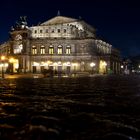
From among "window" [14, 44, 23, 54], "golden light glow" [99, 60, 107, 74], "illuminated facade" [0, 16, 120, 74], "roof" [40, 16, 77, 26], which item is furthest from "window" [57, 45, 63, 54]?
"golden light glow" [99, 60, 107, 74]

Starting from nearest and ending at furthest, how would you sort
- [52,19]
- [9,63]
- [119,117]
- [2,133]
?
1. [2,133]
2. [119,117]
3. [9,63]
4. [52,19]

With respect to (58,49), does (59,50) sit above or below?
below

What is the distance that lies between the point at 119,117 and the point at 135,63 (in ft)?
603

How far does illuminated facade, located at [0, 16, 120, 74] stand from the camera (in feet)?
362

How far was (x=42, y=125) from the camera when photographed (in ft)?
23.2

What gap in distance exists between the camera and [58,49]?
113 metres

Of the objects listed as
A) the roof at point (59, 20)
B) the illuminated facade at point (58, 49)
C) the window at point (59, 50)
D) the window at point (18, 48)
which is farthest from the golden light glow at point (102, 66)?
the window at point (18, 48)

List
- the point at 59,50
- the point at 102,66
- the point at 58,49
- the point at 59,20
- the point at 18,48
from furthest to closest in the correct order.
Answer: the point at 59,20
the point at 18,48
the point at 59,50
the point at 58,49
the point at 102,66

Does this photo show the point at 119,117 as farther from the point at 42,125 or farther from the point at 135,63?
the point at 135,63

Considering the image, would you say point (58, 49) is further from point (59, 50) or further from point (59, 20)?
point (59, 20)

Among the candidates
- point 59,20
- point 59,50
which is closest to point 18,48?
point 59,50

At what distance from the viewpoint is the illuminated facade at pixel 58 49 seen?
110438mm

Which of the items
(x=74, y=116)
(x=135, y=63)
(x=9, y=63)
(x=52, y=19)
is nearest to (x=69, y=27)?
(x=52, y=19)

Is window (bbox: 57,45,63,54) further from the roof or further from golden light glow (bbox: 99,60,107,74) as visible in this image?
golden light glow (bbox: 99,60,107,74)
